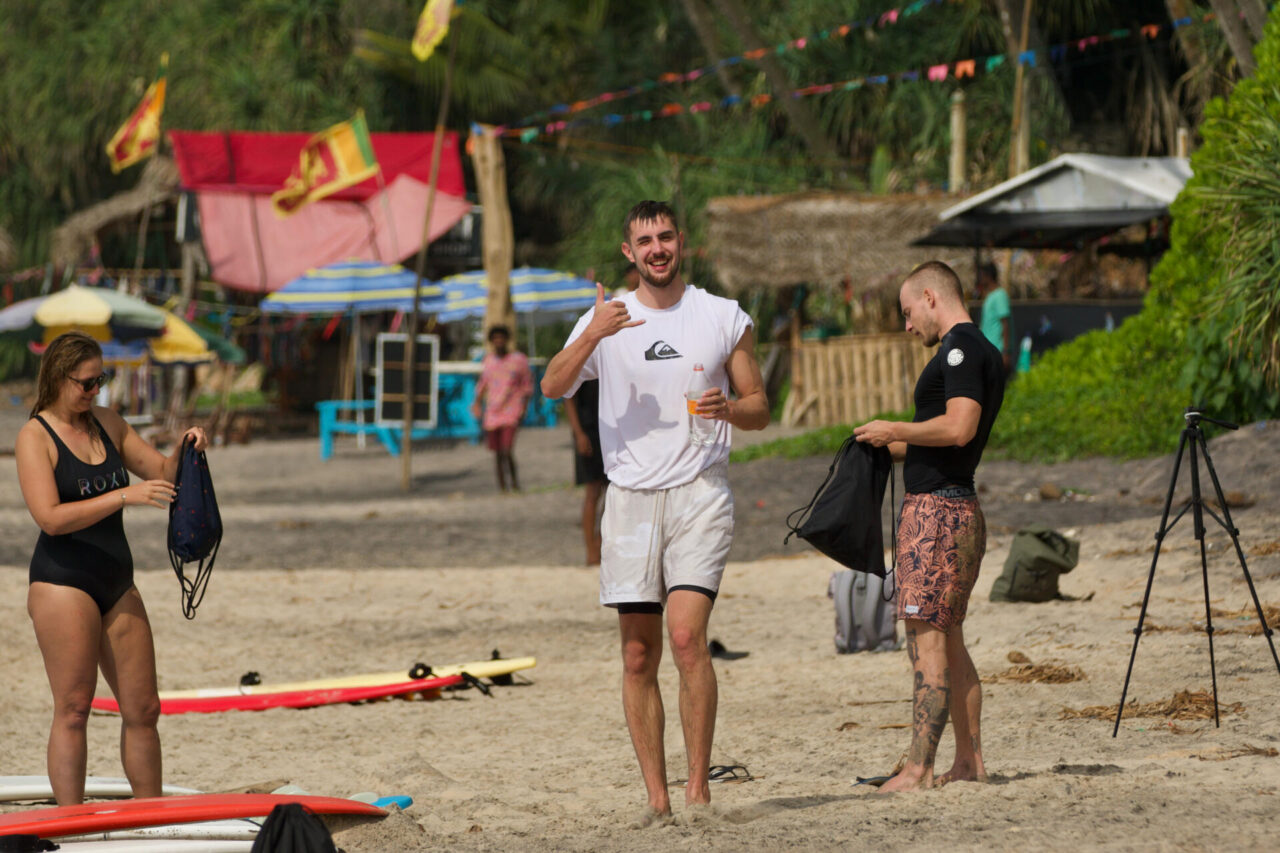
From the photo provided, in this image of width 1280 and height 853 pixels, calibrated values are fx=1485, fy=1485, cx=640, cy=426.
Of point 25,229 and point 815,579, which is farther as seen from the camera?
point 25,229

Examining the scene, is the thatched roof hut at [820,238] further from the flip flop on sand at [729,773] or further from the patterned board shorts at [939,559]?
the patterned board shorts at [939,559]

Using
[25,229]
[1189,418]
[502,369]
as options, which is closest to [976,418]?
[1189,418]

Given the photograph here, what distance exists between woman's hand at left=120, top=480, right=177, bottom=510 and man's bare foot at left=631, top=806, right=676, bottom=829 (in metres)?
1.82

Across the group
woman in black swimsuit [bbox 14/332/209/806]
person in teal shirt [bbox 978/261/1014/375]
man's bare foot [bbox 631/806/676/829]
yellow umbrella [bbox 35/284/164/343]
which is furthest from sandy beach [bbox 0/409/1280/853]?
yellow umbrella [bbox 35/284/164/343]

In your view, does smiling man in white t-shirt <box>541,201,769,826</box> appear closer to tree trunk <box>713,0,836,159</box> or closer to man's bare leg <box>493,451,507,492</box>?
man's bare leg <box>493,451,507,492</box>

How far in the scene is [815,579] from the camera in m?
10.5

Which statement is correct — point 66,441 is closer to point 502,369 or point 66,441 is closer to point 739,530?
point 739,530

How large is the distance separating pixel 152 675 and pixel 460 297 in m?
20.8

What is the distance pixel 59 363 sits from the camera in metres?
4.80

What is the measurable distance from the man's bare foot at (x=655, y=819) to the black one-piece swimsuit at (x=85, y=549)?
1.84m

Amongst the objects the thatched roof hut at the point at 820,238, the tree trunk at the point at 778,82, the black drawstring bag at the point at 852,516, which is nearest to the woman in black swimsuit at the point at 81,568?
the black drawstring bag at the point at 852,516

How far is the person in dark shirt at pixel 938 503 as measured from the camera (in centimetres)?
453

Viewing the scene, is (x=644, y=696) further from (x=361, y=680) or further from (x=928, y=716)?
(x=361, y=680)

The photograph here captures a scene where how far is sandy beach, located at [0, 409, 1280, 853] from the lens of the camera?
4406 mm
